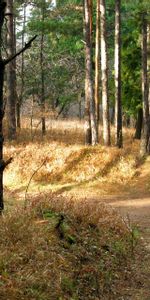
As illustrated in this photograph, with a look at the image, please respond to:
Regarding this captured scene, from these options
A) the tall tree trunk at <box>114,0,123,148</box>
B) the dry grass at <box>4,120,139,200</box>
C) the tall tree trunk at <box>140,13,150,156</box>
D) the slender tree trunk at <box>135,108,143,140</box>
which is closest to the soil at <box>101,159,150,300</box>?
the dry grass at <box>4,120,139,200</box>

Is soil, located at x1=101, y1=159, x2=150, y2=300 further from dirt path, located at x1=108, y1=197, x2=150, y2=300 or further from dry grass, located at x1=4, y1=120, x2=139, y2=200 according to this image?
dry grass, located at x1=4, y1=120, x2=139, y2=200

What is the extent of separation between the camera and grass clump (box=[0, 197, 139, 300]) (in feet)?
17.7

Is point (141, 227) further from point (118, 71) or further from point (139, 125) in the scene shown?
point (139, 125)

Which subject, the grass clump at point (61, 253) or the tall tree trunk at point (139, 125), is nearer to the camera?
the grass clump at point (61, 253)

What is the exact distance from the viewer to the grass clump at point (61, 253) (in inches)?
212

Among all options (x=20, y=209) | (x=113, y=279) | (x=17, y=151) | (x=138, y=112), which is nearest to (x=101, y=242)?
(x=113, y=279)

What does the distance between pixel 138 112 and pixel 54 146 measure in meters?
9.57

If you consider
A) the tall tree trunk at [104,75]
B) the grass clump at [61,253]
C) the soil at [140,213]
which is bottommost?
the soil at [140,213]

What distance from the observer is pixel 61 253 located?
643 cm

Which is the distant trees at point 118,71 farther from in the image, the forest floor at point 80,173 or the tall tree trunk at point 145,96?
the forest floor at point 80,173

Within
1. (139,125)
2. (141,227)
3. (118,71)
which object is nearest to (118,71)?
(118,71)

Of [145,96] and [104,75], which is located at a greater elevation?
[104,75]

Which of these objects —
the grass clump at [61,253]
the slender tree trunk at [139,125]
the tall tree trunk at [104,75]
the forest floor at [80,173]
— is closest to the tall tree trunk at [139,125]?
the slender tree trunk at [139,125]

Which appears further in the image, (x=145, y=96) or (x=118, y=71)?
(x=118, y=71)
